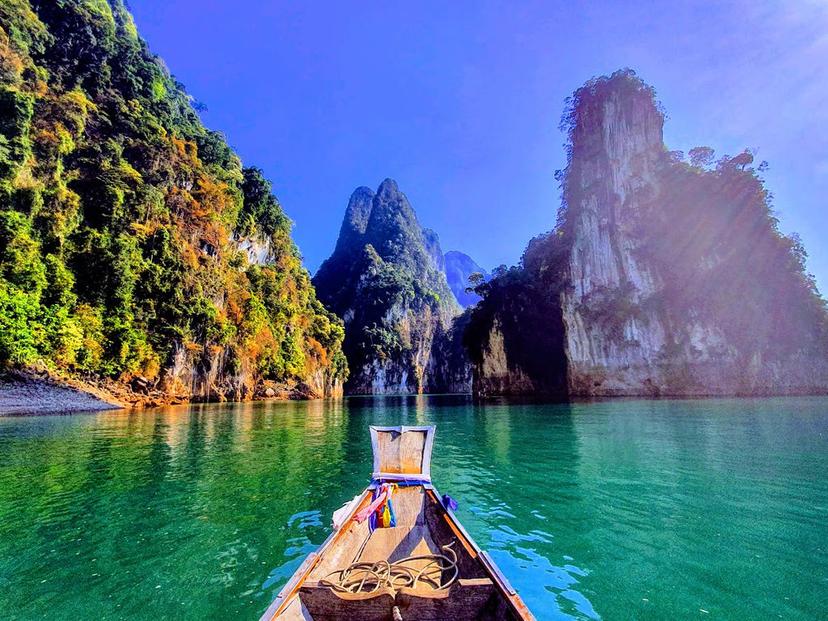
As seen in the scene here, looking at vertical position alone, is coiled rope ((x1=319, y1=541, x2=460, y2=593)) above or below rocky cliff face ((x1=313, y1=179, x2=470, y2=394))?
below

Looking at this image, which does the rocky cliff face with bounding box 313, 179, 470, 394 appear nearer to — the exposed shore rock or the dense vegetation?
the dense vegetation

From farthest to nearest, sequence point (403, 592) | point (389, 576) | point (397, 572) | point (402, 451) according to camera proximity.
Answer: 1. point (402, 451)
2. point (397, 572)
3. point (389, 576)
4. point (403, 592)

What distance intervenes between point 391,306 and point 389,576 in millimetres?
107510

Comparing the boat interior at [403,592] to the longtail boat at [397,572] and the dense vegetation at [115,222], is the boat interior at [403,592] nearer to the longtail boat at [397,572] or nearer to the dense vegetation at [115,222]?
the longtail boat at [397,572]

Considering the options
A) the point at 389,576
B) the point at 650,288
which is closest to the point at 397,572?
the point at 389,576

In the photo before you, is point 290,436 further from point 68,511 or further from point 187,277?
point 187,277

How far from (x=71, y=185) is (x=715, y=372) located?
220 feet

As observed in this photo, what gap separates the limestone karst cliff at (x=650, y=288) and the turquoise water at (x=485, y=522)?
36792 millimetres

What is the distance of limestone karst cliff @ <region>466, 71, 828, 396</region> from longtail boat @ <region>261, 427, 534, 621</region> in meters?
48.3

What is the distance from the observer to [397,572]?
4.16 m

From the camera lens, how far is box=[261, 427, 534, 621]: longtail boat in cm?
334

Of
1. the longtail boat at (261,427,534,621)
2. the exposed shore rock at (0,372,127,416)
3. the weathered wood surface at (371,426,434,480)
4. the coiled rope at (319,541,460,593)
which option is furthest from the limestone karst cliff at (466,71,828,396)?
the coiled rope at (319,541,460,593)

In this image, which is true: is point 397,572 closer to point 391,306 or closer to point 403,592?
point 403,592

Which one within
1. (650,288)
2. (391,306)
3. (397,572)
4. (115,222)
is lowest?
(397,572)
